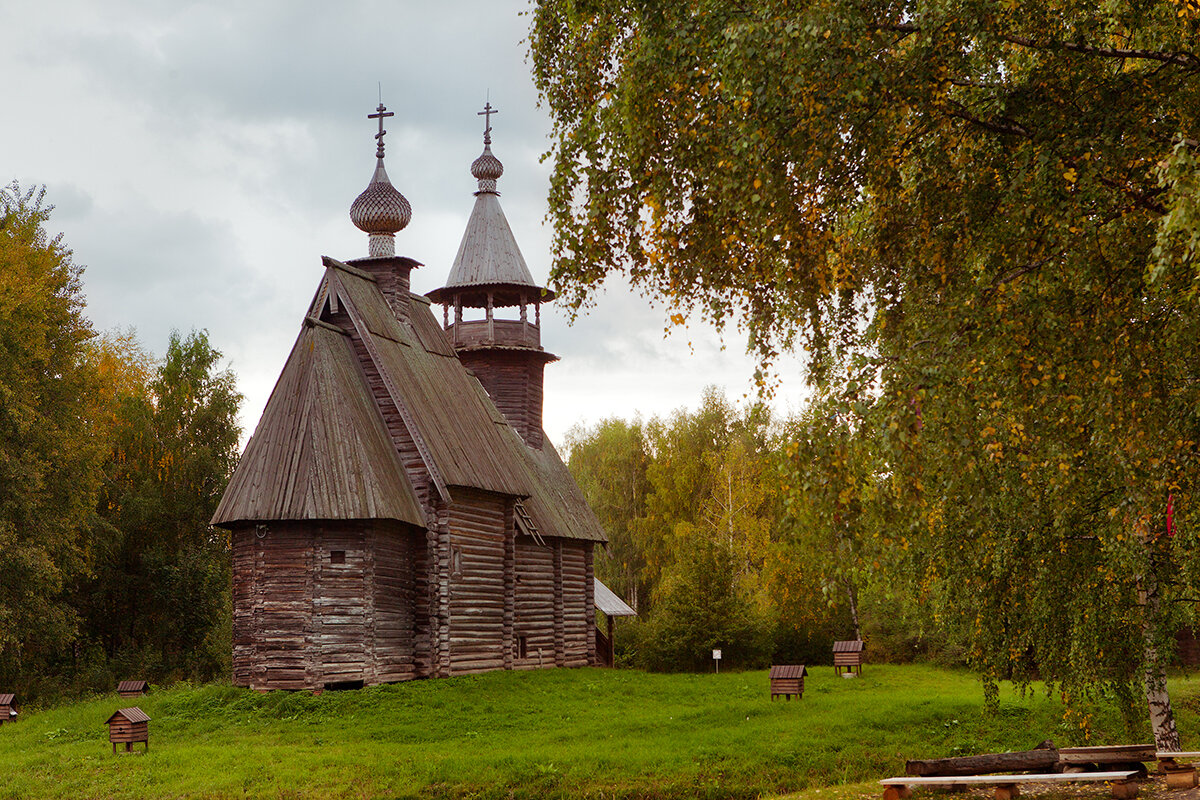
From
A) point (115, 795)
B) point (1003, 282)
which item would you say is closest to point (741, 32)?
point (1003, 282)

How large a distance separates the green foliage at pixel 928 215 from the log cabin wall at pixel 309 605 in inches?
642

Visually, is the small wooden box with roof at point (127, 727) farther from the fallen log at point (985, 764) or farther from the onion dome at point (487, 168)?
the onion dome at point (487, 168)

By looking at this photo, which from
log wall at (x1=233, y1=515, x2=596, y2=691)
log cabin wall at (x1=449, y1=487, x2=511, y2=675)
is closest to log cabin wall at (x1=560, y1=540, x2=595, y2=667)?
log wall at (x1=233, y1=515, x2=596, y2=691)

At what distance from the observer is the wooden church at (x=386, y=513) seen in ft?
81.0

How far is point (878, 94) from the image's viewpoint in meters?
8.55

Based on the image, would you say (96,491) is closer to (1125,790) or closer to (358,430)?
(358,430)

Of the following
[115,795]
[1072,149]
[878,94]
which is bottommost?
[115,795]

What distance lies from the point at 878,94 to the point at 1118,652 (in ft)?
24.0

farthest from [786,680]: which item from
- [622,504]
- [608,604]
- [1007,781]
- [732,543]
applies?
[622,504]

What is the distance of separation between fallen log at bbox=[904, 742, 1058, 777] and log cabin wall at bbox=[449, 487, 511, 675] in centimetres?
1639

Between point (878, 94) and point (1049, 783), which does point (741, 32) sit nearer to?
point (878, 94)

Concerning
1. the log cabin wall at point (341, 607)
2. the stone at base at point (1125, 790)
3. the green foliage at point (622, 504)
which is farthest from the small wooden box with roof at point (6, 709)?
the green foliage at point (622, 504)

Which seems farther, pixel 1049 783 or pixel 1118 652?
pixel 1049 783

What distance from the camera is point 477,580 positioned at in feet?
94.9
